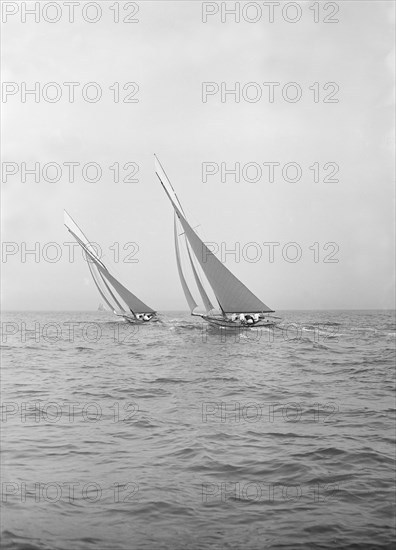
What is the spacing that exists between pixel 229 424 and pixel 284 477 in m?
3.30

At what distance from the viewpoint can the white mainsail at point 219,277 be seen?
3609cm

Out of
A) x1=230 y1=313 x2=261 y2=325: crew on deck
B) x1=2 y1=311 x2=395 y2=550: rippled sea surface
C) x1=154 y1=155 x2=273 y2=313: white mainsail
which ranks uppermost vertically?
x1=154 y1=155 x2=273 y2=313: white mainsail

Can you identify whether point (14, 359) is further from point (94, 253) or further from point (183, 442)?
point (94, 253)

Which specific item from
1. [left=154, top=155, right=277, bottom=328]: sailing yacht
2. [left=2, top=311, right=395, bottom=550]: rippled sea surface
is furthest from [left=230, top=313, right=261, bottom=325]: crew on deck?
[left=2, top=311, right=395, bottom=550]: rippled sea surface

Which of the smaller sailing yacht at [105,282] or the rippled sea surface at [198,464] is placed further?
the smaller sailing yacht at [105,282]

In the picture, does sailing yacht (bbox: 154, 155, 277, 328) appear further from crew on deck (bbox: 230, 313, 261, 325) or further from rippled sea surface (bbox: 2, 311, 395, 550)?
rippled sea surface (bbox: 2, 311, 395, 550)

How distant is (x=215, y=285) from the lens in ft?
125

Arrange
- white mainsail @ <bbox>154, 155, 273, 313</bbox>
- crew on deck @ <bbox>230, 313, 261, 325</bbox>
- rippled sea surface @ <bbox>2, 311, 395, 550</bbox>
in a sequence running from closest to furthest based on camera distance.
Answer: rippled sea surface @ <bbox>2, 311, 395, 550</bbox> < white mainsail @ <bbox>154, 155, 273, 313</bbox> < crew on deck @ <bbox>230, 313, 261, 325</bbox>

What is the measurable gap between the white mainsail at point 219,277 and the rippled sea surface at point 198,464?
18.9 metres

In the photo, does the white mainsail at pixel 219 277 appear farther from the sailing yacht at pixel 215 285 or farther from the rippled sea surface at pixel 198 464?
the rippled sea surface at pixel 198 464

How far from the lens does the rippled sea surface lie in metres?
5.84

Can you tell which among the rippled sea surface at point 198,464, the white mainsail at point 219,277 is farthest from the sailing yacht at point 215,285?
the rippled sea surface at point 198,464

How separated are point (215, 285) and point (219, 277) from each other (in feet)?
3.83

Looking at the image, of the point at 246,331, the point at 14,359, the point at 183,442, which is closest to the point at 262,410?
the point at 183,442
